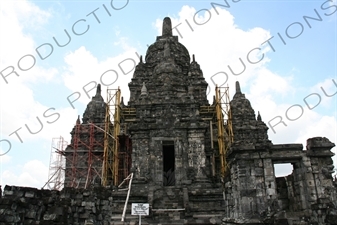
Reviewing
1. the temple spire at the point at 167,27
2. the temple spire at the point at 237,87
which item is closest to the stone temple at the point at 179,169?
the temple spire at the point at 237,87

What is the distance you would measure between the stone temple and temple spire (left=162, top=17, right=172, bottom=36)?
30cm

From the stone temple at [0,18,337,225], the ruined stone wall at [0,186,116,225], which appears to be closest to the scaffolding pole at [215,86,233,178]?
the stone temple at [0,18,337,225]

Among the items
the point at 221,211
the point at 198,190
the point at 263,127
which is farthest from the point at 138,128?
the point at 263,127

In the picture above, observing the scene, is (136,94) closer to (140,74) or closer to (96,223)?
(140,74)

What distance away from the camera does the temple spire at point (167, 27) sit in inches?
1319

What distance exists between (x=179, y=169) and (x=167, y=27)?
18.6 meters

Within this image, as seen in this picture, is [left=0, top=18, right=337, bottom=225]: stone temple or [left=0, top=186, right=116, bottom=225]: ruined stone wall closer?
[left=0, top=186, right=116, bottom=225]: ruined stone wall

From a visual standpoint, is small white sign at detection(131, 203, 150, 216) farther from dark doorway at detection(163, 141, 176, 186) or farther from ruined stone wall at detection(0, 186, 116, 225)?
dark doorway at detection(163, 141, 176, 186)

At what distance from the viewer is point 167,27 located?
3388cm

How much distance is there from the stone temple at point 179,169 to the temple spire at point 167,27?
0.30 meters

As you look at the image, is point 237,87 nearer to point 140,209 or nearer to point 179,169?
point 179,169

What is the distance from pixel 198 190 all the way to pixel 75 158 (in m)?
11.6

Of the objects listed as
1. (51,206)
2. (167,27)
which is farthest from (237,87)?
(51,206)

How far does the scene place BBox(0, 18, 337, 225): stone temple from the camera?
10.4 metres
